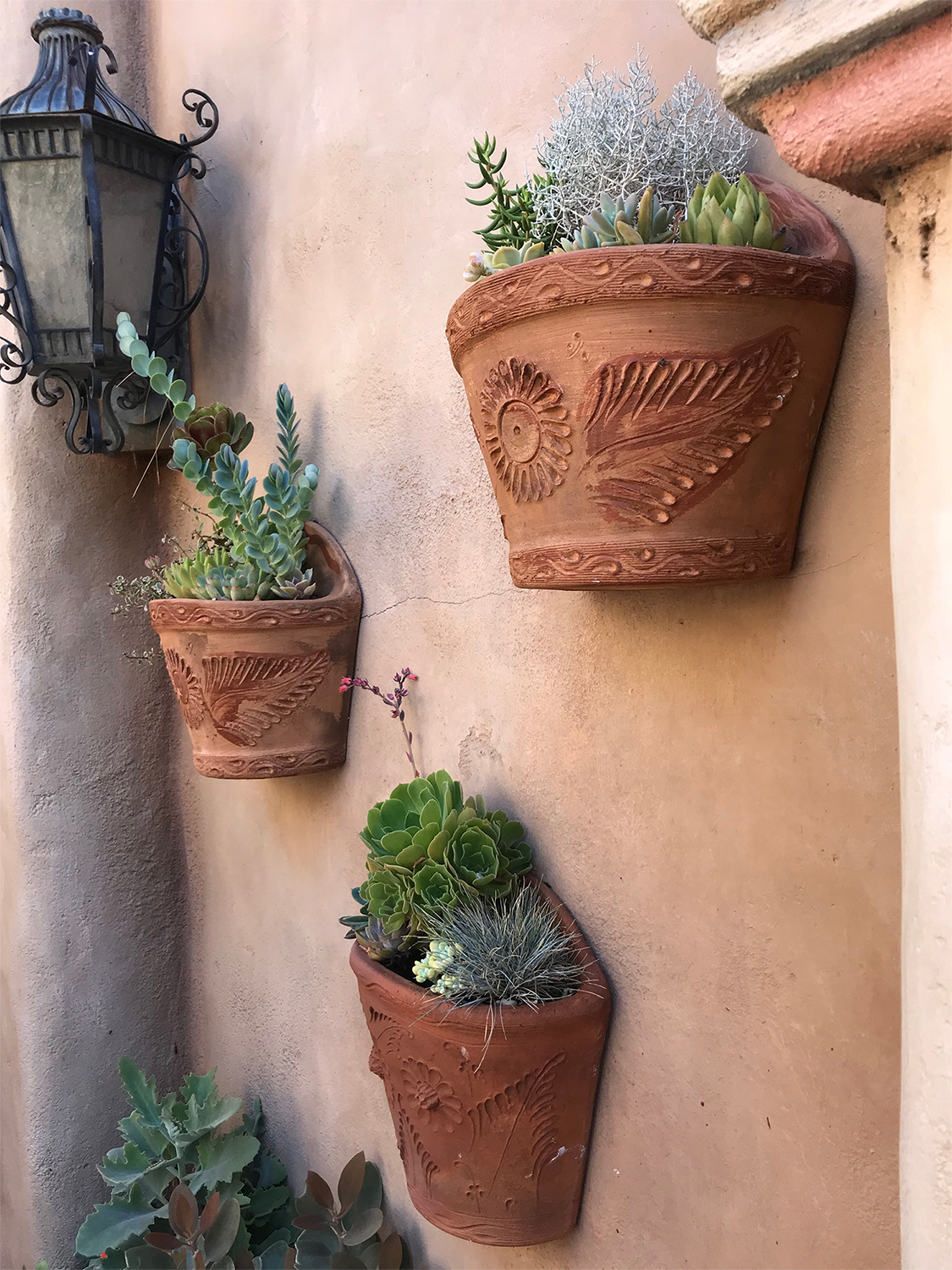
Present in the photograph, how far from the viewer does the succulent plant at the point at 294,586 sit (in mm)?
1724

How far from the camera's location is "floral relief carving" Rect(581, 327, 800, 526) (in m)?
0.94

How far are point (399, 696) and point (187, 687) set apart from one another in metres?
0.38

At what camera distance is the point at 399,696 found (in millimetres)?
1616

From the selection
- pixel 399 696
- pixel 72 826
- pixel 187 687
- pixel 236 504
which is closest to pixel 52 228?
pixel 236 504

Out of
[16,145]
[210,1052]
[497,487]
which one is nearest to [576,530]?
[497,487]

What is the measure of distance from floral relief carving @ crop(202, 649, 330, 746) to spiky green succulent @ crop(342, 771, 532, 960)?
0.36 metres

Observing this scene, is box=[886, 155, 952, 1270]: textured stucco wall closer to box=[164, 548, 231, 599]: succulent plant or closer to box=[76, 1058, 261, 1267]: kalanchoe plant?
box=[164, 548, 231, 599]: succulent plant

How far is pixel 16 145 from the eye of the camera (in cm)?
183

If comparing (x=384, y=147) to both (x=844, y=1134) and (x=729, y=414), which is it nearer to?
(x=729, y=414)

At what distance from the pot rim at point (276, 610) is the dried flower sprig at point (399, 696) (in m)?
0.12

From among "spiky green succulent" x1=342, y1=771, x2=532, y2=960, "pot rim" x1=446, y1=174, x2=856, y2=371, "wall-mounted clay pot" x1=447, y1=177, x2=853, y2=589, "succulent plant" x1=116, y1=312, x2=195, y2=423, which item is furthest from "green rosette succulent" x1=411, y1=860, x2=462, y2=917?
"succulent plant" x1=116, y1=312, x2=195, y2=423

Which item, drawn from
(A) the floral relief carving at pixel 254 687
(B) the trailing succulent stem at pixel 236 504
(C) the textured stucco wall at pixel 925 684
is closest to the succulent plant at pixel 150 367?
(B) the trailing succulent stem at pixel 236 504

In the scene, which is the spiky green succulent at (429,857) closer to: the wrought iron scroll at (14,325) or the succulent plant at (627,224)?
the succulent plant at (627,224)

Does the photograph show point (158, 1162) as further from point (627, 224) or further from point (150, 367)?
point (627, 224)
